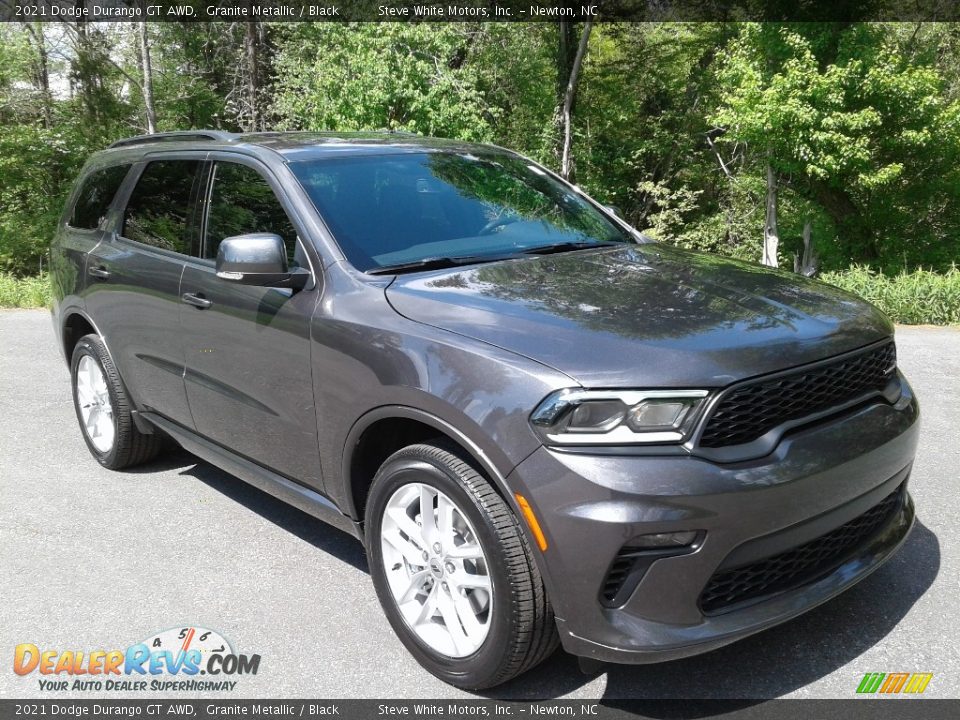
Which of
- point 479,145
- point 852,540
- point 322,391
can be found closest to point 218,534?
point 322,391

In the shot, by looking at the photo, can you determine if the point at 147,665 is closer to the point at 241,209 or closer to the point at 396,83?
the point at 241,209

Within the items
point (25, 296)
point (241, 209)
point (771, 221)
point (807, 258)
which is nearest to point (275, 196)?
point (241, 209)

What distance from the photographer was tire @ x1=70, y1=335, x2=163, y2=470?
16.8ft

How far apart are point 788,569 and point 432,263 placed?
5.84 feet

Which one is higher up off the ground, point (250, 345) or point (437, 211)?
point (437, 211)

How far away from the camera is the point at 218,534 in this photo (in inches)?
175

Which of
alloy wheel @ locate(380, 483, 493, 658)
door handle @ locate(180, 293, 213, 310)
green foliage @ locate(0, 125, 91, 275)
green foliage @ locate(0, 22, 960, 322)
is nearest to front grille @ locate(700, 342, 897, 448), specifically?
alloy wheel @ locate(380, 483, 493, 658)

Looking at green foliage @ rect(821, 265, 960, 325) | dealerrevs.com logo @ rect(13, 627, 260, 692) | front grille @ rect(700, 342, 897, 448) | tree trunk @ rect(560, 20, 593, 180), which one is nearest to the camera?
front grille @ rect(700, 342, 897, 448)

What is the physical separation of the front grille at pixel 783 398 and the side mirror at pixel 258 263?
1.76 m

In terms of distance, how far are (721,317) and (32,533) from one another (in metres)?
3.61

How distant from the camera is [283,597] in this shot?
148 inches

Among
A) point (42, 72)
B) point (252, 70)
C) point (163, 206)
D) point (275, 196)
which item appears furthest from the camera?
point (42, 72)

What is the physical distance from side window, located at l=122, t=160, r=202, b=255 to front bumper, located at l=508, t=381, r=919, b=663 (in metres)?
2.61

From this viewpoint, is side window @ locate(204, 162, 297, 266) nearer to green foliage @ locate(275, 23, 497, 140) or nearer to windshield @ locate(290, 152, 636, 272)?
windshield @ locate(290, 152, 636, 272)
